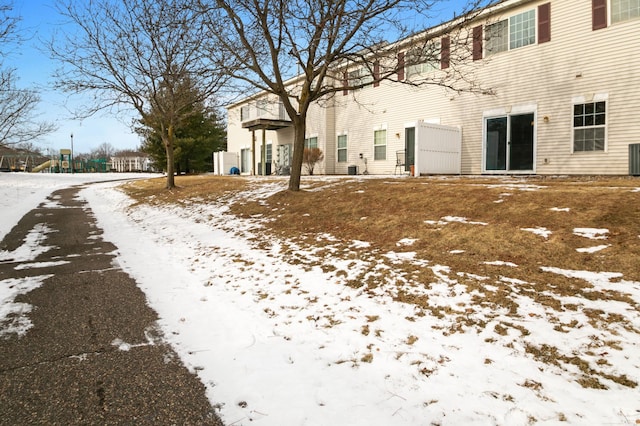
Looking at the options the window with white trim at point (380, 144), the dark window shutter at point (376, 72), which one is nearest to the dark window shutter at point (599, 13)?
the dark window shutter at point (376, 72)

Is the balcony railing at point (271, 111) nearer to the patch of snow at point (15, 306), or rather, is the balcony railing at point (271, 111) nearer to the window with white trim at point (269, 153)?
the window with white trim at point (269, 153)

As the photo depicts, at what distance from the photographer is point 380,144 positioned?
18328 millimetres

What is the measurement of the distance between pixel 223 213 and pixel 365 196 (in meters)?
3.91

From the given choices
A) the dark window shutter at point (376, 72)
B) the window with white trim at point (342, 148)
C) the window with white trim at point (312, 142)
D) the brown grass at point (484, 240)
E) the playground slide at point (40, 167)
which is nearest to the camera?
the brown grass at point (484, 240)

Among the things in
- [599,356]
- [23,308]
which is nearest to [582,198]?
[599,356]

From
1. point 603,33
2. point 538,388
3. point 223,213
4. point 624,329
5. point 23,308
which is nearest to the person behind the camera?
point 538,388

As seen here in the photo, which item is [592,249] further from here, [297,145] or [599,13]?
[599,13]

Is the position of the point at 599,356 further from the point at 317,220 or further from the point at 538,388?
the point at 317,220

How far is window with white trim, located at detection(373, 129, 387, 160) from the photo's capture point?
18094mm

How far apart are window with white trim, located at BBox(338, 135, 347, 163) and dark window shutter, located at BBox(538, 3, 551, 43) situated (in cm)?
992

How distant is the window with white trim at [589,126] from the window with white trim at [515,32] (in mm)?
2931

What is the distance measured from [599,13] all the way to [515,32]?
97.1 inches

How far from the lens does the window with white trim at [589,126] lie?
37.4 feet

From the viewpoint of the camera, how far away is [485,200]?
7.17 meters
